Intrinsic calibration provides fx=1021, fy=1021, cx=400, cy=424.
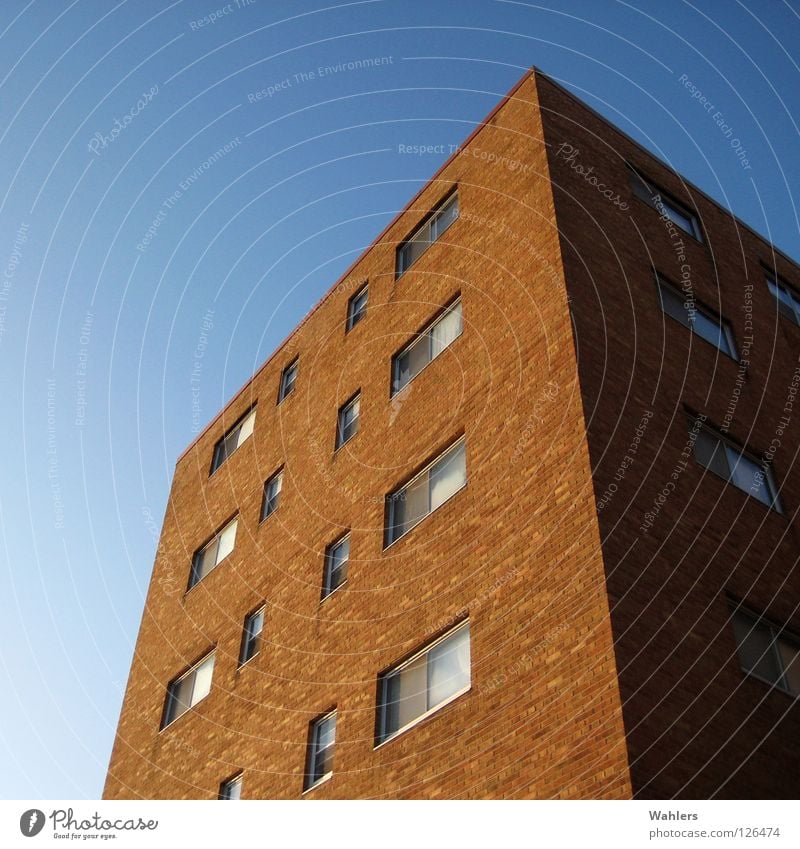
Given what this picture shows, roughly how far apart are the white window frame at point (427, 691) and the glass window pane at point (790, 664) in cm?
476

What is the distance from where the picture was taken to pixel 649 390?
1716 centimetres

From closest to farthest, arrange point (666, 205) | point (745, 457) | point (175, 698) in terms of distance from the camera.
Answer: point (745, 457)
point (666, 205)
point (175, 698)

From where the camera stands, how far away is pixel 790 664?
1537 centimetres

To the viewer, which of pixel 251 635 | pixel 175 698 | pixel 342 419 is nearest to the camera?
pixel 251 635

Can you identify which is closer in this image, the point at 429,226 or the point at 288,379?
the point at 429,226

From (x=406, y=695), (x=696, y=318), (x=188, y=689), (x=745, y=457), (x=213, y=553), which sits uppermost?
(x=696, y=318)

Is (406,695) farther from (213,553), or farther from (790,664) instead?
(213,553)

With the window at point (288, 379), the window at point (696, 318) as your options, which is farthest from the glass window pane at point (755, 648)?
the window at point (288, 379)

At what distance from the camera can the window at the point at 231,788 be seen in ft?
61.4

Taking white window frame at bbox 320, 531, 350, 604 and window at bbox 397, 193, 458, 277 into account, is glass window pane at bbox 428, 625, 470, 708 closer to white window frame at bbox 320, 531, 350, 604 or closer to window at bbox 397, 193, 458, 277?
white window frame at bbox 320, 531, 350, 604

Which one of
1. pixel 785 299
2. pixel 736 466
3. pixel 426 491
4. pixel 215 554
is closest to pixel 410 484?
pixel 426 491

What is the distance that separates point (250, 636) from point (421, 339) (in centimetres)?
717
